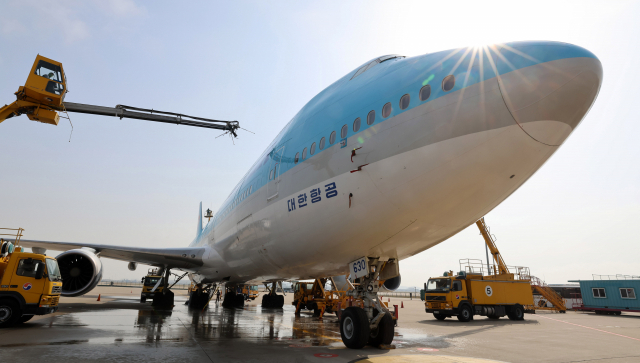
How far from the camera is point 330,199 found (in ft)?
20.6

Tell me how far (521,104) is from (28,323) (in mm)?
13187

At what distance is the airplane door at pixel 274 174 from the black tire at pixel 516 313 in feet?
54.8

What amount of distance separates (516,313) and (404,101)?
18056mm

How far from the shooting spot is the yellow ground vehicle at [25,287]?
9.23m

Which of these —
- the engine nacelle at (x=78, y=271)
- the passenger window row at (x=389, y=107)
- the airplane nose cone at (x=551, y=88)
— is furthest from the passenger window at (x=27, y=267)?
the airplane nose cone at (x=551, y=88)

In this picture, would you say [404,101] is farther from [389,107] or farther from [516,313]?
[516,313]

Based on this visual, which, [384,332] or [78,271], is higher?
[78,271]

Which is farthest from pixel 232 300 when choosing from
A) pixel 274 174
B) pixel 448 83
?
pixel 448 83

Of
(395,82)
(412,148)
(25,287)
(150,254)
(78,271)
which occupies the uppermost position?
(395,82)

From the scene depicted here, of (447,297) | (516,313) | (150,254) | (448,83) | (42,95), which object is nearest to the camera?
(448,83)

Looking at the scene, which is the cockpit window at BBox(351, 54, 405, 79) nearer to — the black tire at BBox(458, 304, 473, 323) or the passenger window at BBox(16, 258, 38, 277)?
the passenger window at BBox(16, 258, 38, 277)

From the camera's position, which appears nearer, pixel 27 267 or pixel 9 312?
pixel 9 312

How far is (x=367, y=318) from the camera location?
688 centimetres

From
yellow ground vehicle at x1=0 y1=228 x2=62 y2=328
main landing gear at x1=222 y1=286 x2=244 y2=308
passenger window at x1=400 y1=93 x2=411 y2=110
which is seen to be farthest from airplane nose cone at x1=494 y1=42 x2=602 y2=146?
main landing gear at x1=222 y1=286 x2=244 y2=308
